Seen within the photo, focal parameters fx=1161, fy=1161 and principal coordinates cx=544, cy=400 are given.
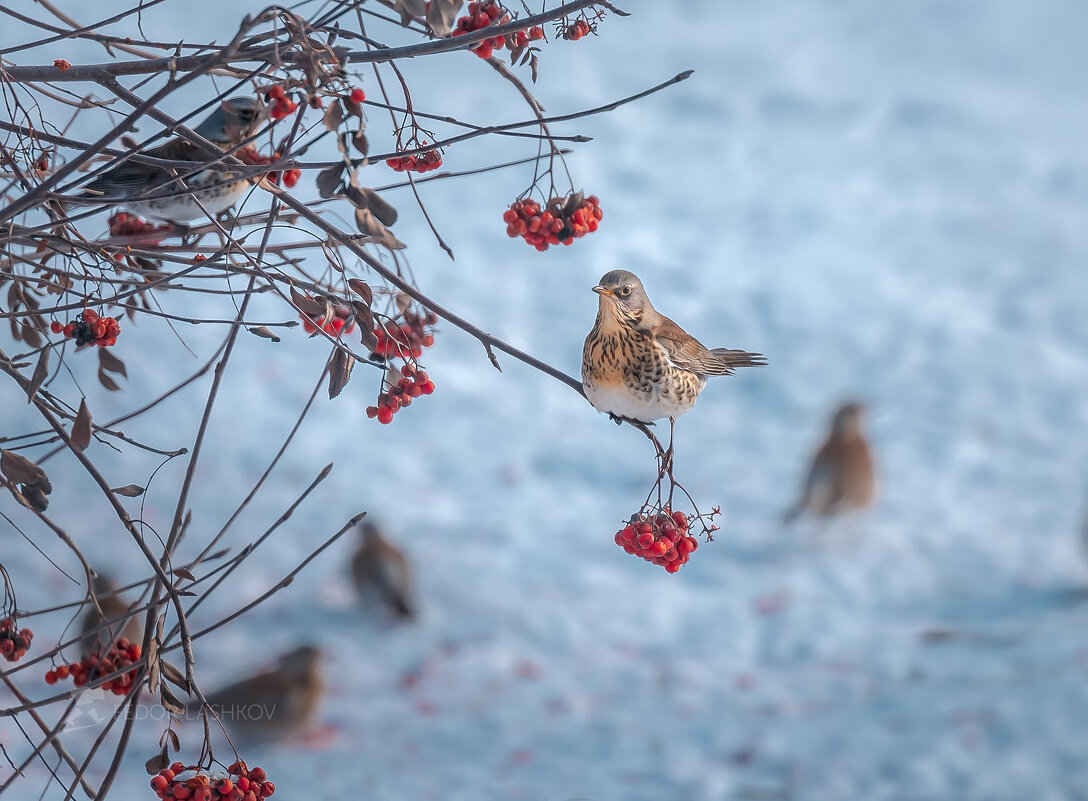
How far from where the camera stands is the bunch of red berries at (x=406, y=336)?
1.38 m

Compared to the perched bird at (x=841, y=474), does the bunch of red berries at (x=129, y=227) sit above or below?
below

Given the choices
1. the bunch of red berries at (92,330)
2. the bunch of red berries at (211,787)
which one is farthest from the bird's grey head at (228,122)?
the bunch of red berries at (211,787)

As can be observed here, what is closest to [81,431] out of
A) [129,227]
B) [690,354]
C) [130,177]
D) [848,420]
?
[129,227]

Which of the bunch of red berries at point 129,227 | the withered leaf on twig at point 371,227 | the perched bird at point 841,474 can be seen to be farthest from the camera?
the perched bird at point 841,474

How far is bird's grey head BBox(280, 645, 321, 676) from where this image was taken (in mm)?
3586

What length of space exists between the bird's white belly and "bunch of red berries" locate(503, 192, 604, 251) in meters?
0.41

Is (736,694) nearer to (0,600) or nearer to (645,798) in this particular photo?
(645,798)

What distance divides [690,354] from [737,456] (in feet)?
11.1

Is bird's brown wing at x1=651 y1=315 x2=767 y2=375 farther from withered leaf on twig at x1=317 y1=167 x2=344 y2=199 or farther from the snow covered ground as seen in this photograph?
the snow covered ground

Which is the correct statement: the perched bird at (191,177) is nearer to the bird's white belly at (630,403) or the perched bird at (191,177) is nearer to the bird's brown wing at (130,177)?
the bird's brown wing at (130,177)

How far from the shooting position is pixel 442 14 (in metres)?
1.07

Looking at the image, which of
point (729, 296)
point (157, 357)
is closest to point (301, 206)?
point (157, 357)

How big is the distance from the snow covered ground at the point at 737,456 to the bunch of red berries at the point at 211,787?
93.8 inches

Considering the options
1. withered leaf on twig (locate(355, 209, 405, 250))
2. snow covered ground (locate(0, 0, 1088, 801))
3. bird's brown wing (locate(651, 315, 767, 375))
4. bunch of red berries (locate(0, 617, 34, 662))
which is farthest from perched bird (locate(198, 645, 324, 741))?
withered leaf on twig (locate(355, 209, 405, 250))
